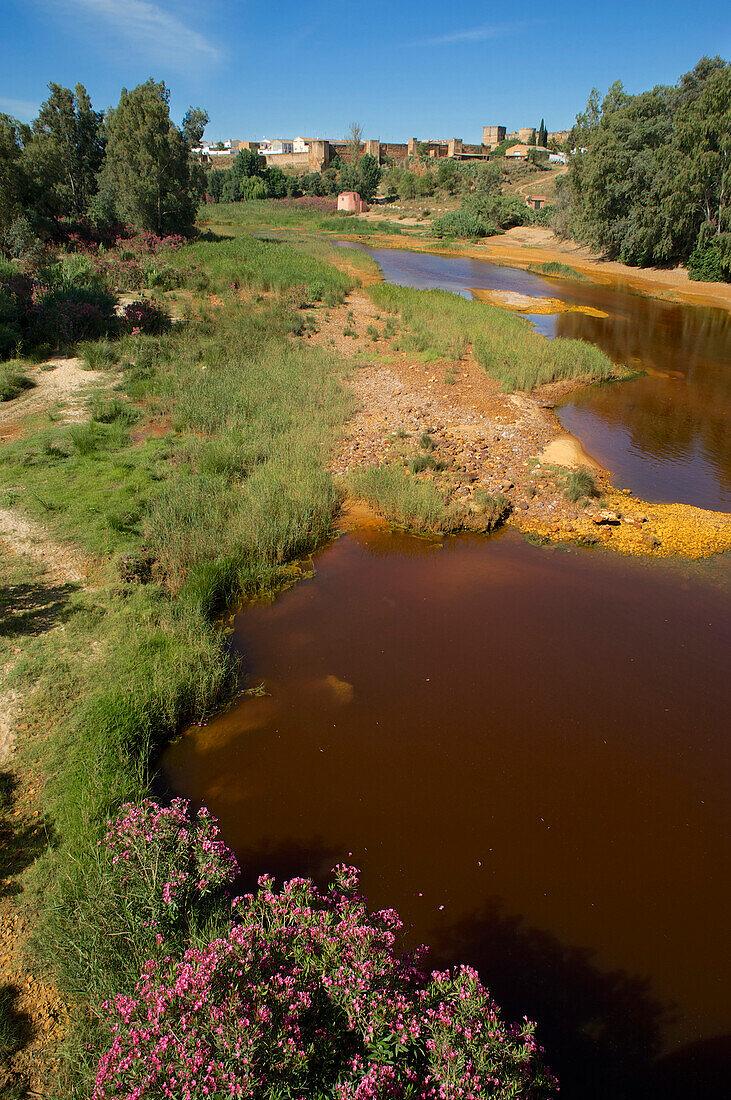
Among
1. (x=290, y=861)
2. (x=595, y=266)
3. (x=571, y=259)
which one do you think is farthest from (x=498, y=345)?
(x=571, y=259)

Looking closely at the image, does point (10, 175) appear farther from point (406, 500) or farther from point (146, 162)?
point (406, 500)

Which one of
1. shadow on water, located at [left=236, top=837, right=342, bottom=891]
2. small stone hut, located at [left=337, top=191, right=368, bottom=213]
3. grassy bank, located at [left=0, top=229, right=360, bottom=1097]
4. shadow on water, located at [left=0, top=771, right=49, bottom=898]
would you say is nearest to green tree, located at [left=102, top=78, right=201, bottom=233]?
grassy bank, located at [left=0, top=229, right=360, bottom=1097]

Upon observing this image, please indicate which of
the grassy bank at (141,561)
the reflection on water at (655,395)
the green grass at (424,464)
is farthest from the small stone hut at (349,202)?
the green grass at (424,464)

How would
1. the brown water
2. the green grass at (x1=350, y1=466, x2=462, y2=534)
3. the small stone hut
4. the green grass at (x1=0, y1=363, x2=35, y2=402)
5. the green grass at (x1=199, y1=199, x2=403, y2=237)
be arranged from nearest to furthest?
1. the brown water
2. the green grass at (x1=350, y1=466, x2=462, y2=534)
3. the green grass at (x1=0, y1=363, x2=35, y2=402)
4. the green grass at (x1=199, y1=199, x2=403, y2=237)
5. the small stone hut

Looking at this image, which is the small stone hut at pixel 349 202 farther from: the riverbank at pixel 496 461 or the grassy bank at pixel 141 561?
the riverbank at pixel 496 461

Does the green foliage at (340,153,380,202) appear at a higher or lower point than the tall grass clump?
higher

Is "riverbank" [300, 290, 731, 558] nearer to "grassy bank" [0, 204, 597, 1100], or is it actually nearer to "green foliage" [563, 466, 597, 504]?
"green foliage" [563, 466, 597, 504]
